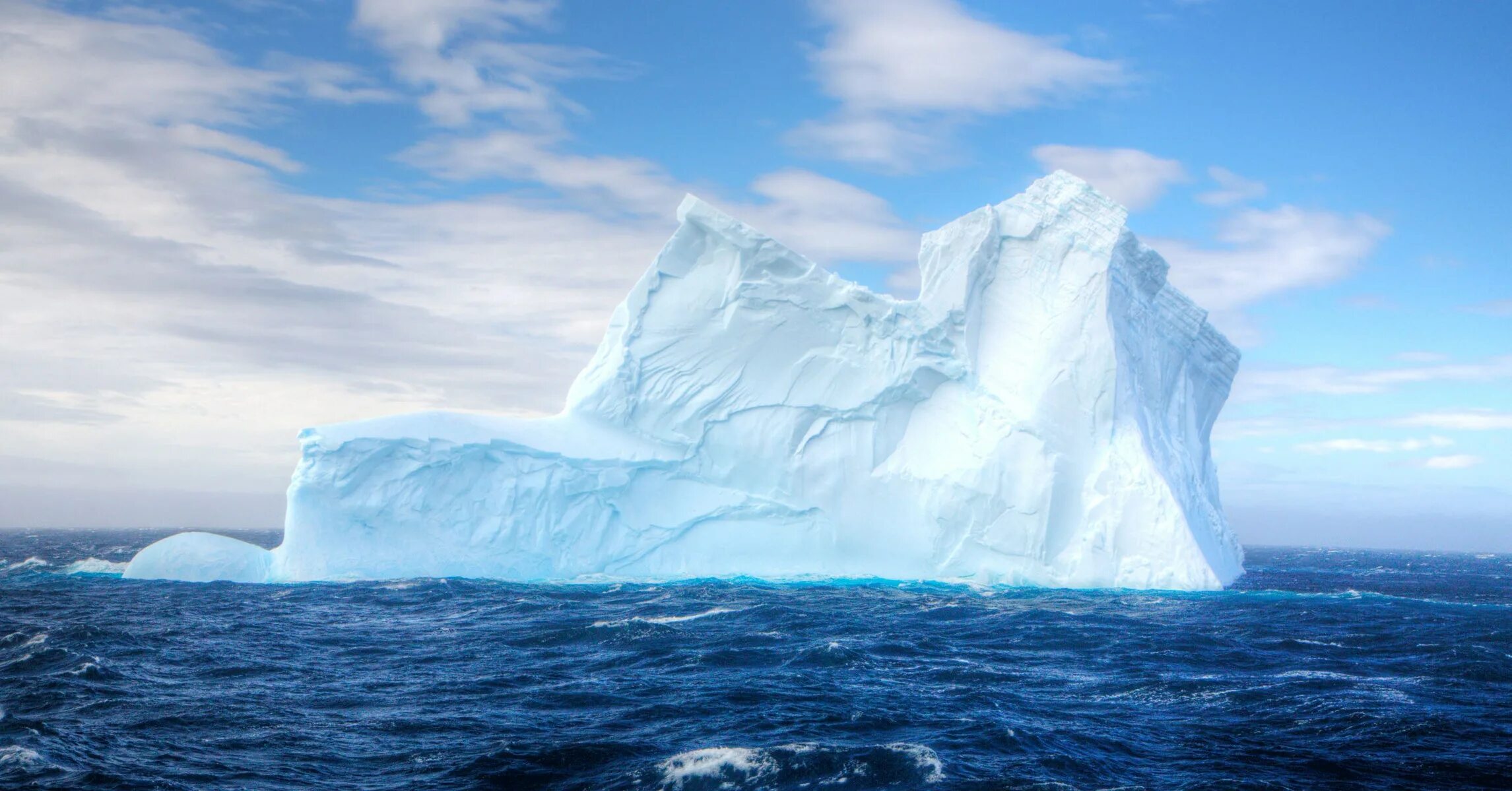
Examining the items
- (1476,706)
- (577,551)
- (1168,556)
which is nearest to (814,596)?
(577,551)

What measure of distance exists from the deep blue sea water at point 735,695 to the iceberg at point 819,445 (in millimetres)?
3624

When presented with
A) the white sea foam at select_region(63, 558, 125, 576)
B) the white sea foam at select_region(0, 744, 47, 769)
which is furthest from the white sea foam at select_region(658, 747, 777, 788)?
the white sea foam at select_region(63, 558, 125, 576)

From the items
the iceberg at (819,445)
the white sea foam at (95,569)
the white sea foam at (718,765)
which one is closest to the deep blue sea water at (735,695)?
the white sea foam at (718,765)

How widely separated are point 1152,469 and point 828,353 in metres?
8.18

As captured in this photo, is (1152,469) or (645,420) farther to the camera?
(645,420)

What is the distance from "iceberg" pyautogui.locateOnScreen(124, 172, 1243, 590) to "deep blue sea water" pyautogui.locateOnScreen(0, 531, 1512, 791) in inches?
143

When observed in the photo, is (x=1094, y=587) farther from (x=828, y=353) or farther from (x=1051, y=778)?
(x=1051, y=778)

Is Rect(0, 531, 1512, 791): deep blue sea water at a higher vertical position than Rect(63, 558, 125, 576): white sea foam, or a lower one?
higher

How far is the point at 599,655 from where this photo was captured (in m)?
12.4

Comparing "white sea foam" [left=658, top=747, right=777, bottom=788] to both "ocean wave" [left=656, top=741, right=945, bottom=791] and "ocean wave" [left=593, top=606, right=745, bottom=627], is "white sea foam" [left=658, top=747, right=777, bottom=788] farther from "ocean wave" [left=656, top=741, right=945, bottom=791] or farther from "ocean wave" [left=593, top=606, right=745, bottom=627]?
"ocean wave" [left=593, top=606, right=745, bottom=627]

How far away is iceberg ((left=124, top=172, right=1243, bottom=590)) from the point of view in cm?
2181

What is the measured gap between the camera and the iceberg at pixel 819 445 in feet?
71.6

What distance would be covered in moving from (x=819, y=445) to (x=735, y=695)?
47.5 ft

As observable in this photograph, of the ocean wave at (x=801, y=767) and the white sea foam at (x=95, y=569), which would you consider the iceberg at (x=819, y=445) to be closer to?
the white sea foam at (x=95, y=569)
